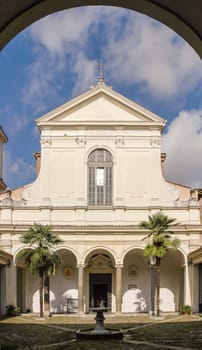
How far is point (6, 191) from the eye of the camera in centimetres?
4056

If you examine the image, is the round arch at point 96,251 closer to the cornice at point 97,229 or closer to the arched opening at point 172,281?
the cornice at point 97,229

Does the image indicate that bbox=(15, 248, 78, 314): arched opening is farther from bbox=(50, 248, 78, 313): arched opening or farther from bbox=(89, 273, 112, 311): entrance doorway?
bbox=(89, 273, 112, 311): entrance doorway

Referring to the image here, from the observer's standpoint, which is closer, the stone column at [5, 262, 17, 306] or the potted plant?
the potted plant

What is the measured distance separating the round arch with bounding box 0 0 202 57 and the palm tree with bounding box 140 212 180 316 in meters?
30.8

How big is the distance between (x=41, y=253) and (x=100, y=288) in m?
6.94

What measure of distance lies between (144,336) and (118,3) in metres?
19.9

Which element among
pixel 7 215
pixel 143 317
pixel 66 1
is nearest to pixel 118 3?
pixel 66 1

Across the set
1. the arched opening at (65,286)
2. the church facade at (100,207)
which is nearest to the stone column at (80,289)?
the church facade at (100,207)

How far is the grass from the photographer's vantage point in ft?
63.1

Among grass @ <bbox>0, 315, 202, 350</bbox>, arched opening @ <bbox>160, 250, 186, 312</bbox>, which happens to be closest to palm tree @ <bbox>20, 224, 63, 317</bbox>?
grass @ <bbox>0, 315, 202, 350</bbox>

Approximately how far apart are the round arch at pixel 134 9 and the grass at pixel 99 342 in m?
12.4

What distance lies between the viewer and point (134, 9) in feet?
17.6

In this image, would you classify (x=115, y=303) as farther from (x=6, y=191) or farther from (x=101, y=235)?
(x=6, y=191)

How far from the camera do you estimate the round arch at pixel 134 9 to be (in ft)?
16.7
